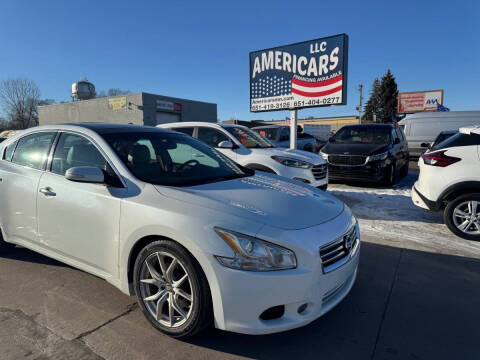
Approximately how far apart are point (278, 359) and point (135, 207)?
146cm

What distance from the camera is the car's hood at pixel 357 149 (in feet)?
26.5

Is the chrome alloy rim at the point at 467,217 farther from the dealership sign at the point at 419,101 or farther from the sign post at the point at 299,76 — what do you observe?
the dealership sign at the point at 419,101

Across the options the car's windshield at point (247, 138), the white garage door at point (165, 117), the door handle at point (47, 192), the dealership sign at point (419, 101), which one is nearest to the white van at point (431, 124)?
the car's windshield at point (247, 138)

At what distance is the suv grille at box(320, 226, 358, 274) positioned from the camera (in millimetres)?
2127

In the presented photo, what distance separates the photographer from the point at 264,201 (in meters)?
2.45

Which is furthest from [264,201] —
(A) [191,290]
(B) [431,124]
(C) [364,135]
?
(B) [431,124]

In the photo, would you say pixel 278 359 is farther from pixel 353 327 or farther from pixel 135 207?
pixel 135 207

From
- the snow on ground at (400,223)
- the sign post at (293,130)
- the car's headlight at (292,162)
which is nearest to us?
the snow on ground at (400,223)

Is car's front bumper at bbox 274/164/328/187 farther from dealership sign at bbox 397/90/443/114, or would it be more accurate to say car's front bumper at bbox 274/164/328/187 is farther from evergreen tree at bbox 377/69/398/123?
evergreen tree at bbox 377/69/398/123

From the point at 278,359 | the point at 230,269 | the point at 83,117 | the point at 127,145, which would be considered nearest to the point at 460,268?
the point at 278,359

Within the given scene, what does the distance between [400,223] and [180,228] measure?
438 centimetres

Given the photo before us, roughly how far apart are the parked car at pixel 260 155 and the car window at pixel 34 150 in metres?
3.14

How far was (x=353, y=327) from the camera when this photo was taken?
2.45 m

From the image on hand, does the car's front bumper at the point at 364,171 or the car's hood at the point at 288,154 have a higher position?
the car's hood at the point at 288,154
